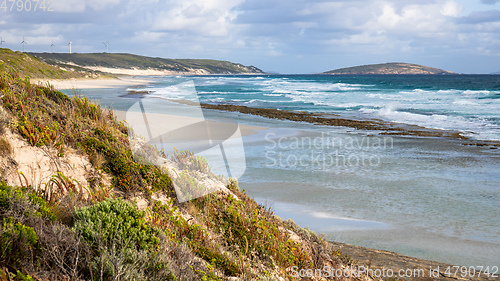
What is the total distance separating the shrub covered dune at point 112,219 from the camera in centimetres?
319

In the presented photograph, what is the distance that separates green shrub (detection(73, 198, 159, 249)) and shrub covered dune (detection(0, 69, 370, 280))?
1 centimetres

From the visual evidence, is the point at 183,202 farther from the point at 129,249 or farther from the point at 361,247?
the point at 361,247

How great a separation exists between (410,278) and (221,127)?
16.7 m

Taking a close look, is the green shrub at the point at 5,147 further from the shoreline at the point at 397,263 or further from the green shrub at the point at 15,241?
the shoreline at the point at 397,263

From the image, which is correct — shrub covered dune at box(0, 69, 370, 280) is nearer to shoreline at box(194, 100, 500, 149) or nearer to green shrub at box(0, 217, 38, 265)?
green shrub at box(0, 217, 38, 265)

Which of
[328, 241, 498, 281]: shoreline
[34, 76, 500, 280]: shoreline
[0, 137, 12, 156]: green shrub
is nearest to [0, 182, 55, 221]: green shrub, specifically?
[0, 137, 12, 156]: green shrub

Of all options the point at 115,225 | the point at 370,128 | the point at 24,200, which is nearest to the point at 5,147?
the point at 24,200

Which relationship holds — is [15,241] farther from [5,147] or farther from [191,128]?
[191,128]

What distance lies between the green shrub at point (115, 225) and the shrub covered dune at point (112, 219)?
0.03 ft

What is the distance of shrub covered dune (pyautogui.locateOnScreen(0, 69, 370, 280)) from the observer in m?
3.19

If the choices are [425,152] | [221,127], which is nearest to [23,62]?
[221,127]

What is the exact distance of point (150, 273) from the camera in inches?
134

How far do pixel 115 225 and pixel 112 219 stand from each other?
0.22ft

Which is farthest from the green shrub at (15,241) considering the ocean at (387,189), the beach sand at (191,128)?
the beach sand at (191,128)
